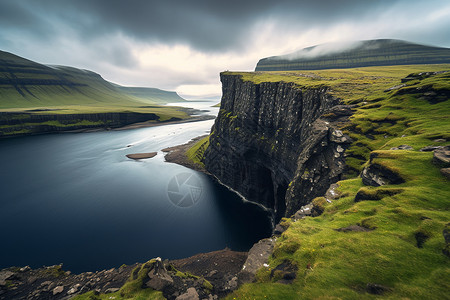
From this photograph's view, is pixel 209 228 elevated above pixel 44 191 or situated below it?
below

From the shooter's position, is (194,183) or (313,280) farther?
(194,183)

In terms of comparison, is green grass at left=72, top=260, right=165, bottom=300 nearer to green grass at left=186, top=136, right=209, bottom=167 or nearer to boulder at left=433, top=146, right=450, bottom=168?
boulder at left=433, top=146, right=450, bottom=168

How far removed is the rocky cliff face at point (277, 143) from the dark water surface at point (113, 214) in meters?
8.80

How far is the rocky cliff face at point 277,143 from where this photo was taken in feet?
102

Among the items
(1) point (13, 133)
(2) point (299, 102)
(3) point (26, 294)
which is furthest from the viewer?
(1) point (13, 133)

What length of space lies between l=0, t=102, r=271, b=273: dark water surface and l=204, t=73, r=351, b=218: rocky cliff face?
8.80 m

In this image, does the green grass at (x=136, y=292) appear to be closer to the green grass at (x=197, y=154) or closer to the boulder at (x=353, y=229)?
the boulder at (x=353, y=229)

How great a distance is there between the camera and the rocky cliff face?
31.0m

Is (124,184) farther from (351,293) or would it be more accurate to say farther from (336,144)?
(351,293)

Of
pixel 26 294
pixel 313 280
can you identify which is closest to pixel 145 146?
pixel 26 294

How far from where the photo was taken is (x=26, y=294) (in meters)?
23.7

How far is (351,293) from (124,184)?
272ft

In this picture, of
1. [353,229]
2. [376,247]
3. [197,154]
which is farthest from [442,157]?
[197,154]

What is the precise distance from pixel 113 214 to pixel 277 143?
55.1 m
